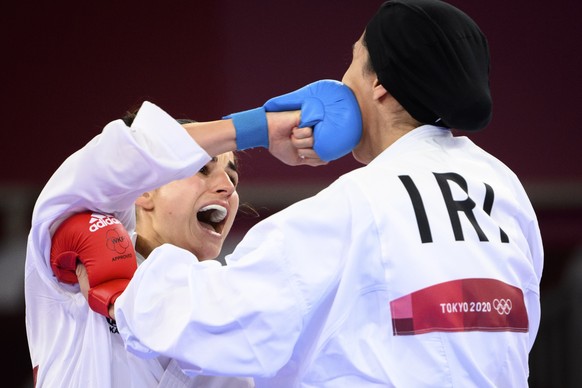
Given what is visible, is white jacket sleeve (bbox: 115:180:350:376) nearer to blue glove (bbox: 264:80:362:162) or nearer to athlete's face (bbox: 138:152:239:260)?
blue glove (bbox: 264:80:362:162)

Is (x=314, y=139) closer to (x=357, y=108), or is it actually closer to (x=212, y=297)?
(x=357, y=108)

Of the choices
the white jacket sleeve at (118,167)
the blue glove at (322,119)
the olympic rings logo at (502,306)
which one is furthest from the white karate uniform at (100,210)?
the olympic rings logo at (502,306)

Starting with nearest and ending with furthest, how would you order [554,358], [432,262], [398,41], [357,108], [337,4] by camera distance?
[432,262] → [398,41] → [357,108] → [554,358] → [337,4]

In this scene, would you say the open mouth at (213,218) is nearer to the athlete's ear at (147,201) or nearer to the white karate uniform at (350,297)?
the athlete's ear at (147,201)

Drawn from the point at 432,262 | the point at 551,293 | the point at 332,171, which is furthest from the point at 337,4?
the point at 432,262

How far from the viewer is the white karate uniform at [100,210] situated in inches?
67.4

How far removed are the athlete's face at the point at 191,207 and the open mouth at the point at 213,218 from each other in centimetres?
2

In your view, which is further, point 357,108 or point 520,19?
point 520,19

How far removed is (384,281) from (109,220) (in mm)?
591

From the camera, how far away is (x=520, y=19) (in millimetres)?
3881

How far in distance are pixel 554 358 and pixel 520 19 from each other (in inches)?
56.5

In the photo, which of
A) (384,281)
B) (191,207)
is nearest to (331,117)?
(384,281)

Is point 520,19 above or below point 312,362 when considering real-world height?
above

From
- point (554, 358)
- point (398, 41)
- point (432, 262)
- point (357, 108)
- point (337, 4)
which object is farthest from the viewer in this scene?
point (337, 4)
